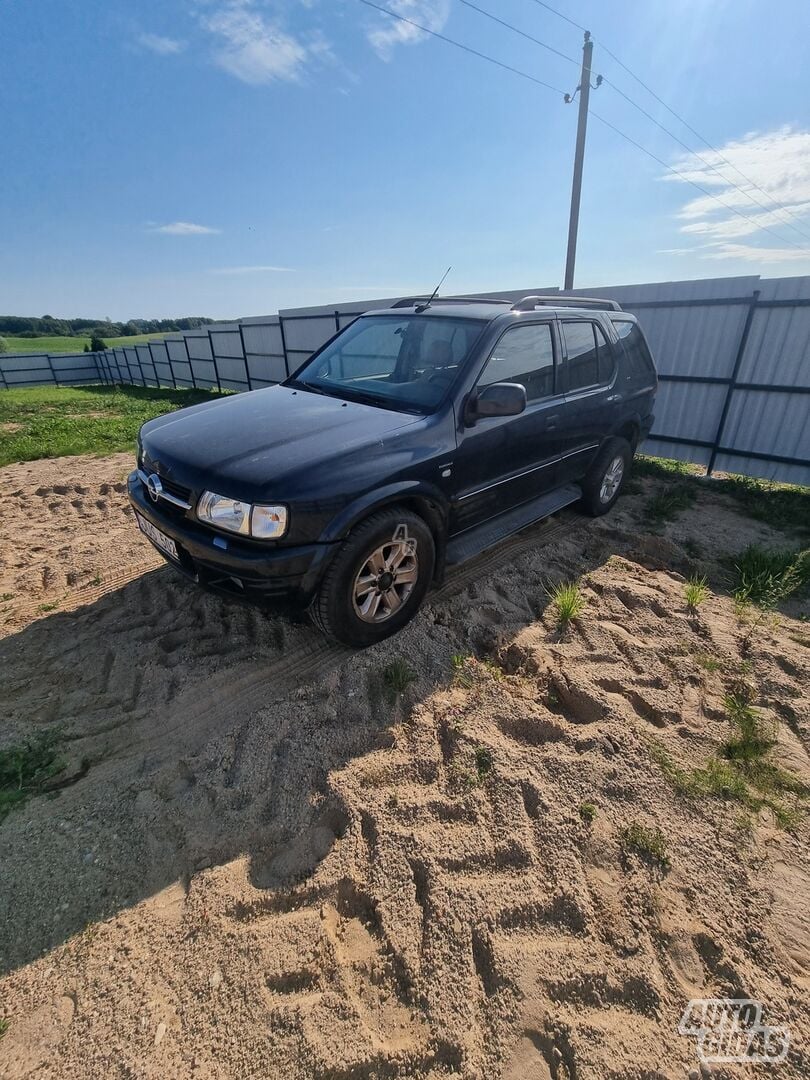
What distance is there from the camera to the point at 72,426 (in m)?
9.80

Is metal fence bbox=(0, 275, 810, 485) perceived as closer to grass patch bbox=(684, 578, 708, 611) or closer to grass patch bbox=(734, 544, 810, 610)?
grass patch bbox=(734, 544, 810, 610)

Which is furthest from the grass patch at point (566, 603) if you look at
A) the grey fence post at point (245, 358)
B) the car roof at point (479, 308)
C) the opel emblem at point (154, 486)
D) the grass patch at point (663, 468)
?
the grey fence post at point (245, 358)

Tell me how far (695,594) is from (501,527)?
A: 4.56ft

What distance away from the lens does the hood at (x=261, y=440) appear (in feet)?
7.75

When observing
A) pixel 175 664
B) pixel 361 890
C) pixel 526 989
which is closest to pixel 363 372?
pixel 175 664

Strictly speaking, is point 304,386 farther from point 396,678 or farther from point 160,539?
point 396,678

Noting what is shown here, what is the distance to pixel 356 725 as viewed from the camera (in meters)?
2.42

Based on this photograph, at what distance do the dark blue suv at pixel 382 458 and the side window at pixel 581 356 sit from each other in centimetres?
2

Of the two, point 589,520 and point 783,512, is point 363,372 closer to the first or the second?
point 589,520

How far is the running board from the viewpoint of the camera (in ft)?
10.3

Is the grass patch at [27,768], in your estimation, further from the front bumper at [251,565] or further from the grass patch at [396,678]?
the grass patch at [396,678]

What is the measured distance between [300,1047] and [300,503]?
1.84 meters

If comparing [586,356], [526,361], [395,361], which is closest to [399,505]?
[395,361]

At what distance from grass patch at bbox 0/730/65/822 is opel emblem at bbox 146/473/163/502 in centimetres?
127
